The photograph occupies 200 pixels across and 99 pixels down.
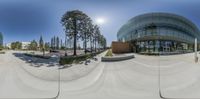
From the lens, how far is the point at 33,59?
2.27 meters

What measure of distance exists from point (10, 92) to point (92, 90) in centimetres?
138

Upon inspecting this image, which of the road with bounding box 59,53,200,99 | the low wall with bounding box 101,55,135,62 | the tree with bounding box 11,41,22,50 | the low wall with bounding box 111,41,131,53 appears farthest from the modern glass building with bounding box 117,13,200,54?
the tree with bounding box 11,41,22,50

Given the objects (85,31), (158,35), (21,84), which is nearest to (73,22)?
(85,31)

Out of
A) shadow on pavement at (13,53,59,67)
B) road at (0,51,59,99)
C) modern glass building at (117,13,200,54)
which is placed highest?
modern glass building at (117,13,200,54)

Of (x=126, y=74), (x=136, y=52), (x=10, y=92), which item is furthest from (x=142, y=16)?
(x=10, y=92)

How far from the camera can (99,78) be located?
241 cm

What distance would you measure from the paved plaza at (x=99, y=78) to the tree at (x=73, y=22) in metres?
0.51

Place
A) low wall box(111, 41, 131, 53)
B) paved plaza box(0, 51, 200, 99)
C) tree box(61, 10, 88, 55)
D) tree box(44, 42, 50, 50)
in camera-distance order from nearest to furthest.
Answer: low wall box(111, 41, 131, 53)
tree box(61, 10, 88, 55)
tree box(44, 42, 50, 50)
paved plaza box(0, 51, 200, 99)

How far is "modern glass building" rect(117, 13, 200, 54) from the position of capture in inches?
76.9

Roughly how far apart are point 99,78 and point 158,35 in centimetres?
110

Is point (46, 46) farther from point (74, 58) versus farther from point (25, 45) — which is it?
point (74, 58)

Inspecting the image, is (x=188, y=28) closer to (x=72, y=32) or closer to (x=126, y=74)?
(x=126, y=74)

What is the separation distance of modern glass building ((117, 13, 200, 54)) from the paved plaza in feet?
0.88

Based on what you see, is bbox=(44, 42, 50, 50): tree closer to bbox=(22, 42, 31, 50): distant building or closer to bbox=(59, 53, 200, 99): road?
bbox=(22, 42, 31, 50): distant building
